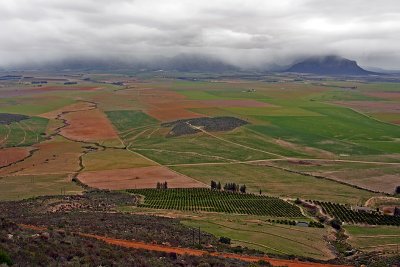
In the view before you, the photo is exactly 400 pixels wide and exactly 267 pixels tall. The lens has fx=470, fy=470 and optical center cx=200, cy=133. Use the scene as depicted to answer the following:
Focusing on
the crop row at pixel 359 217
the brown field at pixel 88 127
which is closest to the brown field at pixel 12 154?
the brown field at pixel 88 127

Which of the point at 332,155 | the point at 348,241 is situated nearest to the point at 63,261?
the point at 348,241

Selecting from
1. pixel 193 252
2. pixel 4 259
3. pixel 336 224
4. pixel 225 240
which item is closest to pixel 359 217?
pixel 336 224

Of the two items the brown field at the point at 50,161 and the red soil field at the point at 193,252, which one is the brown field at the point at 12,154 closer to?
the brown field at the point at 50,161

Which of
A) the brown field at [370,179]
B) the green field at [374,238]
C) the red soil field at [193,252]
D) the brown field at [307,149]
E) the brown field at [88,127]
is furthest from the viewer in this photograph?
the brown field at [88,127]

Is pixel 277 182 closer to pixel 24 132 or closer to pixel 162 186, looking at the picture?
pixel 162 186

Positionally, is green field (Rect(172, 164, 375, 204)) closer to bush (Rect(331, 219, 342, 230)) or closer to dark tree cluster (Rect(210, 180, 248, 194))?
dark tree cluster (Rect(210, 180, 248, 194))

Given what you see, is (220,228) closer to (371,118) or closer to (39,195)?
(39,195)
